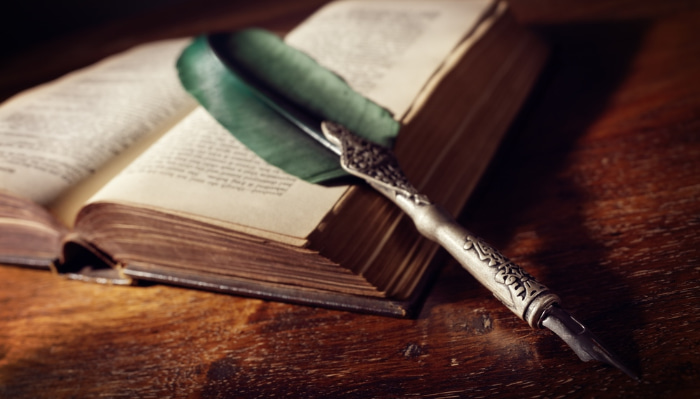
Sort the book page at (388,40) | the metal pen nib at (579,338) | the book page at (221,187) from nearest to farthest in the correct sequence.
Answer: the metal pen nib at (579,338)
the book page at (221,187)
the book page at (388,40)

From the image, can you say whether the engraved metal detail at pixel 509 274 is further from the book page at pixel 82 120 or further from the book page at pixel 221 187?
the book page at pixel 82 120

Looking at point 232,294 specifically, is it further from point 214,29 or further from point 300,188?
point 214,29

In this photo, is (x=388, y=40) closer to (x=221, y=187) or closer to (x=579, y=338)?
(x=221, y=187)

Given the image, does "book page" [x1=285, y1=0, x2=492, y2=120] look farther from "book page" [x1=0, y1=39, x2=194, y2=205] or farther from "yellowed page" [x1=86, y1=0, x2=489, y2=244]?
"book page" [x1=0, y1=39, x2=194, y2=205]

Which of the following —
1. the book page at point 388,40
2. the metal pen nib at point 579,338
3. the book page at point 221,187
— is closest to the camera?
the metal pen nib at point 579,338

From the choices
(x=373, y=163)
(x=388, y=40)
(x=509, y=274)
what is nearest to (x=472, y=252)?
(x=509, y=274)

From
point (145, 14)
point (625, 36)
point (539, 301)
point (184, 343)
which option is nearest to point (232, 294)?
point (184, 343)

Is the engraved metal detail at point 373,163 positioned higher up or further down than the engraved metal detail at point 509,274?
higher up

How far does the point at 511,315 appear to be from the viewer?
514mm

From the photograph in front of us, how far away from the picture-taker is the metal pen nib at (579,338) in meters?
0.43

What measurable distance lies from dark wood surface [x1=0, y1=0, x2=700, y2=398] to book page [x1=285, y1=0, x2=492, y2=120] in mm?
154

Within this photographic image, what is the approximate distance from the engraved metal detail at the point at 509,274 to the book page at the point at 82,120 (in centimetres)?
54

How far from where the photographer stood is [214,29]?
1447mm

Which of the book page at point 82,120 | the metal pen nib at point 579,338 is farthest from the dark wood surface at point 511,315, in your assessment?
the book page at point 82,120
